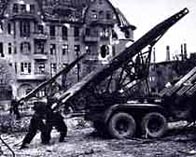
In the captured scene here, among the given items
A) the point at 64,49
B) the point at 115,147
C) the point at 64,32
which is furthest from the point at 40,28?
the point at 115,147

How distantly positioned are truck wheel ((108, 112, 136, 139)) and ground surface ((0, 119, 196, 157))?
0.39 meters

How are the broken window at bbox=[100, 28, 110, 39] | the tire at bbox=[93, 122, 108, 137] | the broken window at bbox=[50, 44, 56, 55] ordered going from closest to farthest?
the tire at bbox=[93, 122, 108, 137] < the broken window at bbox=[50, 44, 56, 55] < the broken window at bbox=[100, 28, 110, 39]

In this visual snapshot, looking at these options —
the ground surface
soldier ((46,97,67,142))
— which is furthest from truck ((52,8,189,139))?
the ground surface

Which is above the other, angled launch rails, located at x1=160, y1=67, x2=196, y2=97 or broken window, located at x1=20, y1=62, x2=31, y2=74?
broken window, located at x1=20, y1=62, x2=31, y2=74

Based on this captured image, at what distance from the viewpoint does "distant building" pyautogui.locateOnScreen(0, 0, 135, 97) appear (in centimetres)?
5456

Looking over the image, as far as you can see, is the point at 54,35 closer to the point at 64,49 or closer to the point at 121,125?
the point at 64,49

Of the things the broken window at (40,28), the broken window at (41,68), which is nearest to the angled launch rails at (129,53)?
the broken window at (41,68)

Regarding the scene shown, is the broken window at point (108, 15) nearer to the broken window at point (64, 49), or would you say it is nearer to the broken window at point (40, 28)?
the broken window at point (64, 49)

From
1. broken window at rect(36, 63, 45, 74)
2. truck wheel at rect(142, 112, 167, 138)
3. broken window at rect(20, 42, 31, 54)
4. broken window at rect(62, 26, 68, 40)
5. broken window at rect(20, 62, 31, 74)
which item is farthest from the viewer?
broken window at rect(62, 26, 68, 40)

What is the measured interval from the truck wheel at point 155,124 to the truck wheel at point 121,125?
56 cm

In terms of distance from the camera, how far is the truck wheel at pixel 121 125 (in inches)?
580

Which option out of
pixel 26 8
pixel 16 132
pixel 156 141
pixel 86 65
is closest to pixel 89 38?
pixel 86 65

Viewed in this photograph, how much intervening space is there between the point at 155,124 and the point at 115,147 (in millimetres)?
2740

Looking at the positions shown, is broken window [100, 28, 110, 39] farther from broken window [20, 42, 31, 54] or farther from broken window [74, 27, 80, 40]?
broken window [20, 42, 31, 54]
